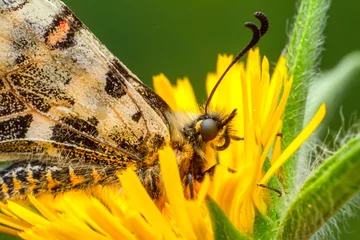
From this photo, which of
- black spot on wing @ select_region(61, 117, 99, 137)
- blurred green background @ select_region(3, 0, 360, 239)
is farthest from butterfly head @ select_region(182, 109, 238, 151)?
blurred green background @ select_region(3, 0, 360, 239)

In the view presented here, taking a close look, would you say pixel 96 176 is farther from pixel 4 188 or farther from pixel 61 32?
pixel 61 32

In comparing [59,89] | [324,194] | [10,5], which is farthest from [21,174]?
[324,194]

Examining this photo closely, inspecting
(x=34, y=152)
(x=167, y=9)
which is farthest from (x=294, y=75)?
(x=167, y=9)

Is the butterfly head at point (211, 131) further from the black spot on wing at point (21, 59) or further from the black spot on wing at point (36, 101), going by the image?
the black spot on wing at point (21, 59)

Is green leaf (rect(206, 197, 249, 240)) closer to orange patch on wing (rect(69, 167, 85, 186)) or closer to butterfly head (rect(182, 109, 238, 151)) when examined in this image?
butterfly head (rect(182, 109, 238, 151))

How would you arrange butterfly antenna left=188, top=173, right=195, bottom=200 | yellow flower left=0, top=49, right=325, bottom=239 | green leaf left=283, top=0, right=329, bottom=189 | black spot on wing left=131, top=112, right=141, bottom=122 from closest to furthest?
yellow flower left=0, top=49, right=325, bottom=239 < butterfly antenna left=188, top=173, right=195, bottom=200 < green leaf left=283, top=0, right=329, bottom=189 < black spot on wing left=131, top=112, right=141, bottom=122

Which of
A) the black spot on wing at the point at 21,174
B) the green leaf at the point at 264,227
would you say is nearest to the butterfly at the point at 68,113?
the black spot on wing at the point at 21,174

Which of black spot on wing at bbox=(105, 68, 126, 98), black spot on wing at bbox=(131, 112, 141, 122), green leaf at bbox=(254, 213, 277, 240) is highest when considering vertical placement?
black spot on wing at bbox=(105, 68, 126, 98)
